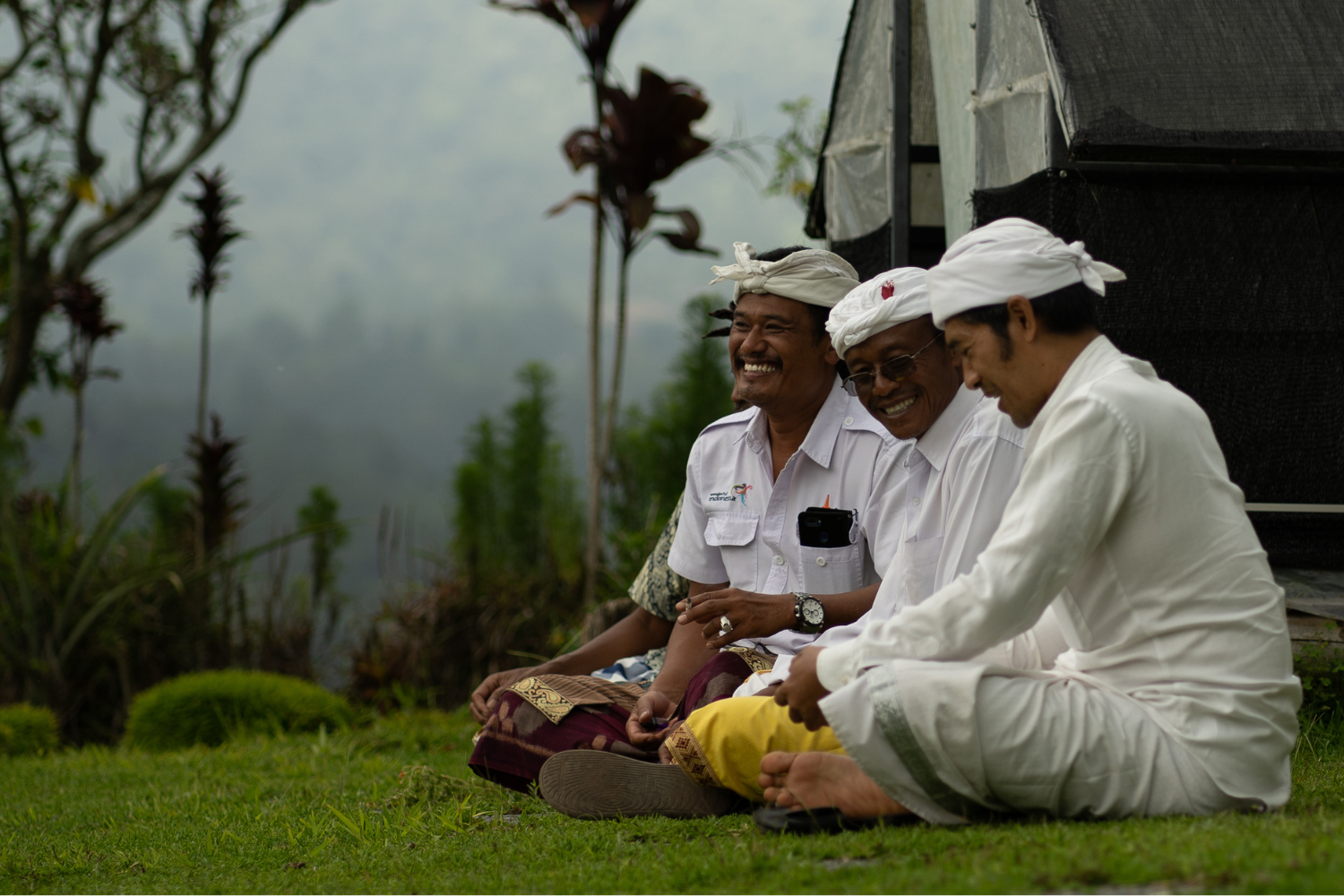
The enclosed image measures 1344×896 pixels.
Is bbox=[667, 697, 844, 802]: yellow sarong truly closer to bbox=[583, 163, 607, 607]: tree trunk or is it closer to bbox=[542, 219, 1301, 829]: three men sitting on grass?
bbox=[542, 219, 1301, 829]: three men sitting on grass

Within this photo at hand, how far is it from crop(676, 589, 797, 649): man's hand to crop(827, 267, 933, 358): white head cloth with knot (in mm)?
668

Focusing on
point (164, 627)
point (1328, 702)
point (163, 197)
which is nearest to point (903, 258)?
point (1328, 702)

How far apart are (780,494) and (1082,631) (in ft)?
4.18

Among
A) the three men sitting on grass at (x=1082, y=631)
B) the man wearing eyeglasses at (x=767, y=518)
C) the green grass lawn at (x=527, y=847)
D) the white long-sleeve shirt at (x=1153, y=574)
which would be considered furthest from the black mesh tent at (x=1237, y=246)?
the white long-sleeve shirt at (x=1153, y=574)

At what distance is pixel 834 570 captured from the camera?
3410 mm

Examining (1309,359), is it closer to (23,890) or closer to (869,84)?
(869,84)

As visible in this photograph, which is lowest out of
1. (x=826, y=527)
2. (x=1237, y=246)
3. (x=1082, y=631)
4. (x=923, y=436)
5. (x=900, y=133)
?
(x=1082, y=631)

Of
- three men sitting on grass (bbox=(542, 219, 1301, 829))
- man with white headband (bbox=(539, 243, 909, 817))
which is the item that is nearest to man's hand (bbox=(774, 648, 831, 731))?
three men sitting on grass (bbox=(542, 219, 1301, 829))

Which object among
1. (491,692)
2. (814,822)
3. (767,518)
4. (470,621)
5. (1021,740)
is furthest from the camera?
(470,621)

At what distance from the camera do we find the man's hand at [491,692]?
3.73m

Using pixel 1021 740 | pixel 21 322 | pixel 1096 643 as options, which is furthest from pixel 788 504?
pixel 21 322

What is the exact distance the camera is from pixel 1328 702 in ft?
13.7

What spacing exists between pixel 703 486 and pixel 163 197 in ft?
40.5

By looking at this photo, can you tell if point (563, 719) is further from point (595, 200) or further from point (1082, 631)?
point (595, 200)
